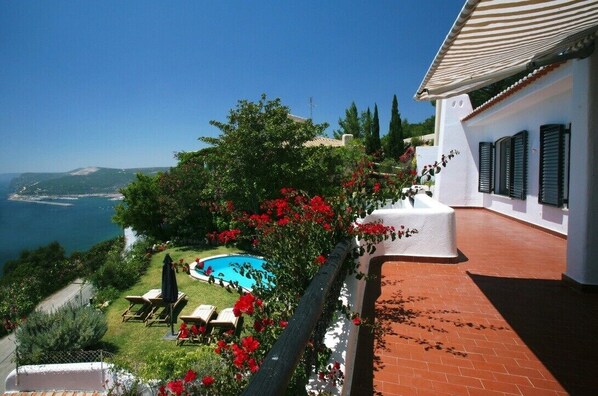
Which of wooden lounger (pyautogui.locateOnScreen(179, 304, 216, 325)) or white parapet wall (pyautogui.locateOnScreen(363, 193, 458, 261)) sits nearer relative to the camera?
white parapet wall (pyautogui.locateOnScreen(363, 193, 458, 261))

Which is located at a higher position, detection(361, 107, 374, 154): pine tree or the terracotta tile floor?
detection(361, 107, 374, 154): pine tree

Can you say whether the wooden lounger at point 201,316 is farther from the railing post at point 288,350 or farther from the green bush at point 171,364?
the railing post at point 288,350

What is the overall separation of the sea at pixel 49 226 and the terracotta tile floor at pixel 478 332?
205 ft

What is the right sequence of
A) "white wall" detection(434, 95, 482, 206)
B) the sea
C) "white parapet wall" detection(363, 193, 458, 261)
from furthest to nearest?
1. the sea
2. "white wall" detection(434, 95, 482, 206)
3. "white parapet wall" detection(363, 193, 458, 261)

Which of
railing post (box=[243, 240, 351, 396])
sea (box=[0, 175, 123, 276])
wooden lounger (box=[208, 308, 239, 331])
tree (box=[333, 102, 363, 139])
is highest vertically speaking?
tree (box=[333, 102, 363, 139])

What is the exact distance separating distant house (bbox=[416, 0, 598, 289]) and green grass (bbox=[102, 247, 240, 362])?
948 centimetres

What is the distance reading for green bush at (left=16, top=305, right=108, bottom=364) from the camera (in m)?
9.75

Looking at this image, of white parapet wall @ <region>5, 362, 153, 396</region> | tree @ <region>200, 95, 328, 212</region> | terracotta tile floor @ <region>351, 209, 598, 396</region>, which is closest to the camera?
terracotta tile floor @ <region>351, 209, 598, 396</region>

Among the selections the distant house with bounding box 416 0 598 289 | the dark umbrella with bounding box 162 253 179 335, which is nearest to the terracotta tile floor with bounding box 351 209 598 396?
the distant house with bounding box 416 0 598 289

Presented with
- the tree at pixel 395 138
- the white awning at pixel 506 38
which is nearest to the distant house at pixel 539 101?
the white awning at pixel 506 38

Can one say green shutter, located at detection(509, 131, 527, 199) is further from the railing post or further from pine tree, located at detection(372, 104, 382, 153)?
pine tree, located at detection(372, 104, 382, 153)

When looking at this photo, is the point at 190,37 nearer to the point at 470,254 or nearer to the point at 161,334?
the point at 161,334

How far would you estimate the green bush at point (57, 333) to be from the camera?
32.0 ft

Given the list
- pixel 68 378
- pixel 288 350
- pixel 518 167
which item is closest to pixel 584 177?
pixel 288 350
